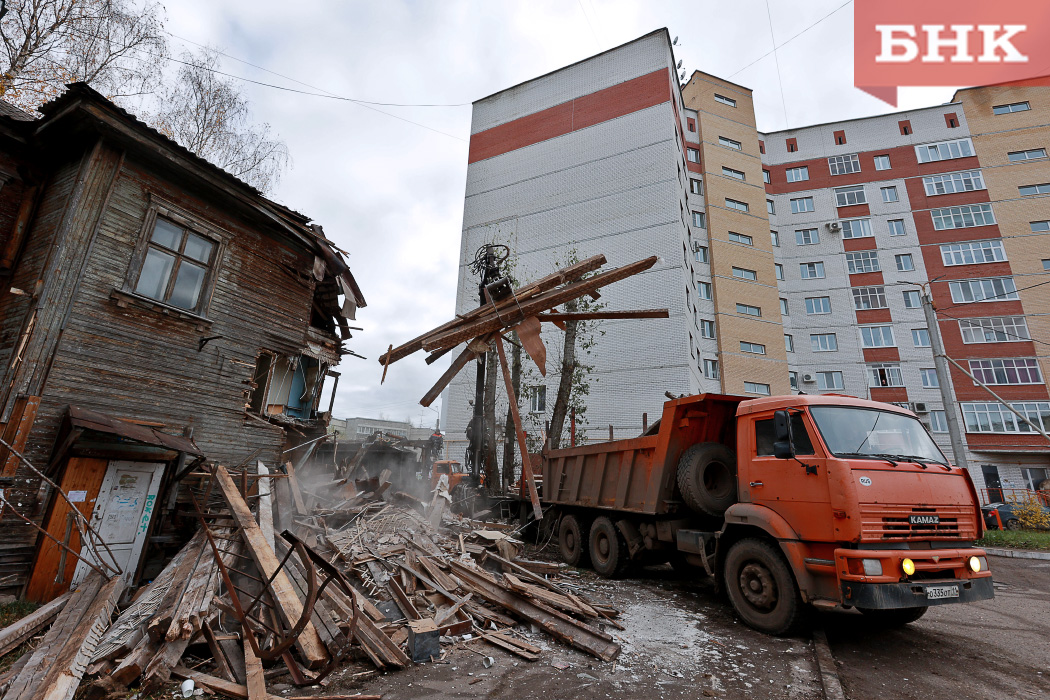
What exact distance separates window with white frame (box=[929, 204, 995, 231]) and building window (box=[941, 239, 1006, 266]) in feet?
4.67

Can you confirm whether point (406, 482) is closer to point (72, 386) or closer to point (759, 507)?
point (72, 386)

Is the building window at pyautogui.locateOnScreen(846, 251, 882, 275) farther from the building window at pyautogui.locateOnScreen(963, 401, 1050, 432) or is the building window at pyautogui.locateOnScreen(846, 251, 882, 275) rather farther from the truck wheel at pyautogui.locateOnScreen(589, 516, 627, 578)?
the truck wheel at pyautogui.locateOnScreen(589, 516, 627, 578)

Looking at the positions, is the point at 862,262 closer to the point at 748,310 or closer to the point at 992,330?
the point at 992,330

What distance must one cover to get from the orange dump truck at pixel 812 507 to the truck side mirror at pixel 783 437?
1 centimetres

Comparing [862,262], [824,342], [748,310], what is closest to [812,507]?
[748,310]

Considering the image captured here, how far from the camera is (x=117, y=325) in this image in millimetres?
7605

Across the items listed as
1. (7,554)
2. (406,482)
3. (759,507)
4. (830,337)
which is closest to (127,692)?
(7,554)

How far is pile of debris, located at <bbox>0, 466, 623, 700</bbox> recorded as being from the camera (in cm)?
386

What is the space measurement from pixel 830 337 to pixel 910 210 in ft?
36.9

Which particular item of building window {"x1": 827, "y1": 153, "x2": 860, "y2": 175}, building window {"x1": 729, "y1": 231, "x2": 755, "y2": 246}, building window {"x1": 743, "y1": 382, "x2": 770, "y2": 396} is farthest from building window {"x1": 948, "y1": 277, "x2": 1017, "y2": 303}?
building window {"x1": 743, "y1": 382, "x2": 770, "y2": 396}

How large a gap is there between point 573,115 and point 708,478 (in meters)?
25.3

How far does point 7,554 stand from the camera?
637cm

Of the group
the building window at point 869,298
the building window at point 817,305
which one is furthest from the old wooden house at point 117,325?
the building window at point 869,298

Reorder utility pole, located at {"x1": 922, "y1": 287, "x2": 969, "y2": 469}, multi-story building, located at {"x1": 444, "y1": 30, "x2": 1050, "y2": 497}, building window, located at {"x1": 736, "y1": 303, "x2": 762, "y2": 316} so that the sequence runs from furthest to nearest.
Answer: building window, located at {"x1": 736, "y1": 303, "x2": 762, "y2": 316}
multi-story building, located at {"x1": 444, "y1": 30, "x2": 1050, "y2": 497}
utility pole, located at {"x1": 922, "y1": 287, "x2": 969, "y2": 469}
